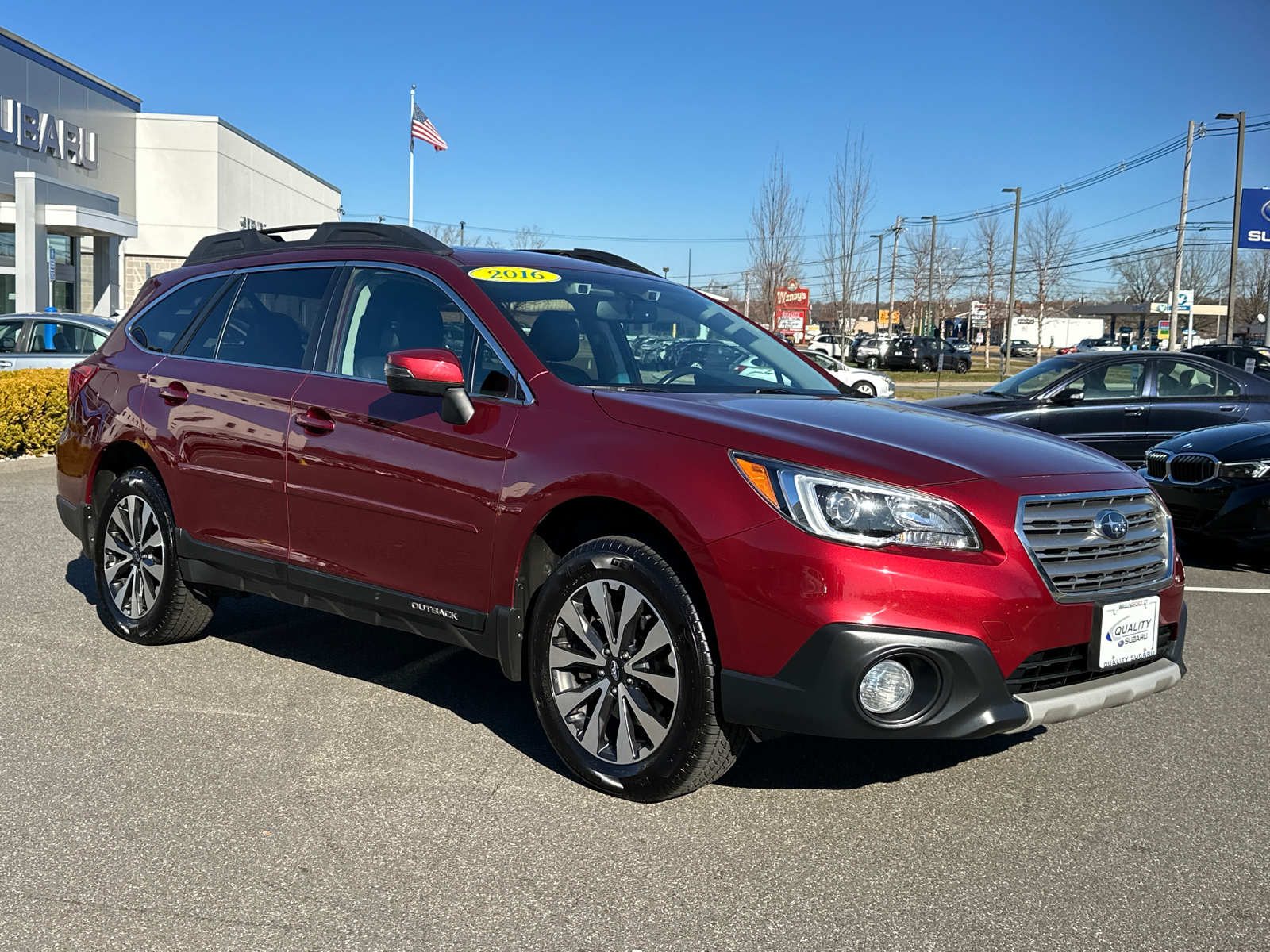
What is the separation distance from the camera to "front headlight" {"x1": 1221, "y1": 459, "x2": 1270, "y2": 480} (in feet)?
25.3

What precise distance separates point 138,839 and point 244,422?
196cm

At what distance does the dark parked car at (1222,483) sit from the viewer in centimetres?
770

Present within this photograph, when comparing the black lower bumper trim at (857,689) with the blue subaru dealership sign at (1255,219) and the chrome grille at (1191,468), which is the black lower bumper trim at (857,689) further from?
the blue subaru dealership sign at (1255,219)

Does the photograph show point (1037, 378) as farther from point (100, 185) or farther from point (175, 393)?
point (100, 185)

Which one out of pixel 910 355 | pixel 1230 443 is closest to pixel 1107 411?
pixel 1230 443

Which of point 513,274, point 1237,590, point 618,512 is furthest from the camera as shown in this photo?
point 1237,590

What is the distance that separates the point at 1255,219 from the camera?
32.6 m

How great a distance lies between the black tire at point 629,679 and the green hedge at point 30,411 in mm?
10385

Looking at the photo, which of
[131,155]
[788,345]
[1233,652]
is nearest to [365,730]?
[788,345]

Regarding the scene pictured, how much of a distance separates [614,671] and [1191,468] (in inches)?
226

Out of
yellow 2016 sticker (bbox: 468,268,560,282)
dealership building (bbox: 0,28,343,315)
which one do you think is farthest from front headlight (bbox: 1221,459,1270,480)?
dealership building (bbox: 0,28,343,315)

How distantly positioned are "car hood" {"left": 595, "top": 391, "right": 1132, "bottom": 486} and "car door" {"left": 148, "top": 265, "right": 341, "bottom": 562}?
62.3 inches

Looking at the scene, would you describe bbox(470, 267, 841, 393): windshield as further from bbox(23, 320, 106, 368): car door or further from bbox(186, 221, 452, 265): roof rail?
bbox(23, 320, 106, 368): car door

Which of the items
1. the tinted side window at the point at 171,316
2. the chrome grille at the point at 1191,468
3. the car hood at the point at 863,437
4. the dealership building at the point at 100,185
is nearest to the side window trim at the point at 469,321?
the car hood at the point at 863,437
